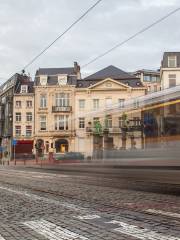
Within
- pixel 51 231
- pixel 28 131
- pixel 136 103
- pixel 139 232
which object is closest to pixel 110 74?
pixel 28 131

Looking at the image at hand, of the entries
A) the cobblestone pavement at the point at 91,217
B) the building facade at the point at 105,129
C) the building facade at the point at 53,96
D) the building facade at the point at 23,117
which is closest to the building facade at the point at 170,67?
the building facade at the point at 53,96

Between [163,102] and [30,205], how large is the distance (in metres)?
4.14

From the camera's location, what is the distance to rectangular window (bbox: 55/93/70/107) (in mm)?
65262

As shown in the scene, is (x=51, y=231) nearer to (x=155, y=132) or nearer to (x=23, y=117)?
(x=155, y=132)

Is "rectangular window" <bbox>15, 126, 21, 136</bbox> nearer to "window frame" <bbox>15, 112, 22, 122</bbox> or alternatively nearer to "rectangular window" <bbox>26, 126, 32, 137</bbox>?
"window frame" <bbox>15, 112, 22, 122</bbox>

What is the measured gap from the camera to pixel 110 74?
221 ft

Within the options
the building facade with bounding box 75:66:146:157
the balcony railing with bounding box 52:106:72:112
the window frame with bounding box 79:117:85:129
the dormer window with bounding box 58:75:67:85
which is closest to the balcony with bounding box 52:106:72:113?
the balcony railing with bounding box 52:106:72:112

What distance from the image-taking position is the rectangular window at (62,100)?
65262mm

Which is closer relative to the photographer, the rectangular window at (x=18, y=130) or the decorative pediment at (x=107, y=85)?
the decorative pediment at (x=107, y=85)

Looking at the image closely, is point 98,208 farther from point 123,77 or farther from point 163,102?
point 123,77

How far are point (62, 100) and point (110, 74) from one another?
837 cm

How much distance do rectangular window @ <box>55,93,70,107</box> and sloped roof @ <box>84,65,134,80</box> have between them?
4.19 meters

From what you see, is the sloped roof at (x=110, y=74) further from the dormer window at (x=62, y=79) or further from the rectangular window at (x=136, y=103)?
the rectangular window at (x=136, y=103)

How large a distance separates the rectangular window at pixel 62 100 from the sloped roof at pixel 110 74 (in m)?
4.19
